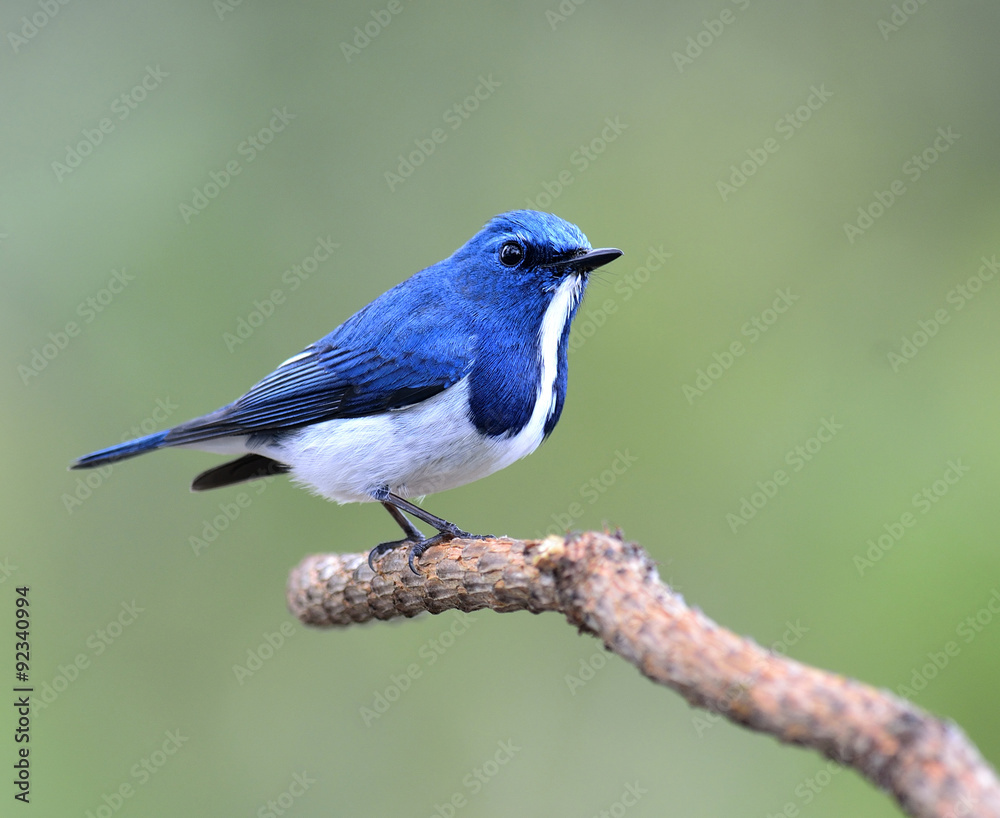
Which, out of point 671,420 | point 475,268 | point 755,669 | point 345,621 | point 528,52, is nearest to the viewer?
point 755,669

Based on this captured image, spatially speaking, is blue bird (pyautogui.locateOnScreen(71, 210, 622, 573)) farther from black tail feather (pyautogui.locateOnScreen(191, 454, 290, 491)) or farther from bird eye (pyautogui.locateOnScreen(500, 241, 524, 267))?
black tail feather (pyautogui.locateOnScreen(191, 454, 290, 491))

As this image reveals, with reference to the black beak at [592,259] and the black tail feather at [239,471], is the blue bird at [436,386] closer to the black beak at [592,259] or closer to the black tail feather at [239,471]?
the black beak at [592,259]

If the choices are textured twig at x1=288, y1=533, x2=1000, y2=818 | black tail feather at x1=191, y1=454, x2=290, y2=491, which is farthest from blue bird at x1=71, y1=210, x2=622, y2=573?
textured twig at x1=288, y1=533, x2=1000, y2=818

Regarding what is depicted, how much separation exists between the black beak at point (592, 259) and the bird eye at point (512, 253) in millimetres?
166

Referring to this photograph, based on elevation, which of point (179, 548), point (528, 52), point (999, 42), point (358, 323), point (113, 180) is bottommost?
point (179, 548)

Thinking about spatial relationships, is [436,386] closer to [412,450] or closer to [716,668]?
[412,450]

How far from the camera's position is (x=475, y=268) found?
166 inches

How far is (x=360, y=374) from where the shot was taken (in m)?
4.18

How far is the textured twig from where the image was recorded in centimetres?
164

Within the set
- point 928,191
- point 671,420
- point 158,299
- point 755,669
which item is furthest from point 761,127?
point 755,669

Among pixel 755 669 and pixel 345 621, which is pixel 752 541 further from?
pixel 755 669

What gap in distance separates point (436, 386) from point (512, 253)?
675 millimetres

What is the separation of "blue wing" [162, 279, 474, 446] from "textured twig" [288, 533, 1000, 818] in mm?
945

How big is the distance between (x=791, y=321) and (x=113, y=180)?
4.33 meters
